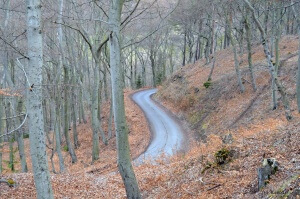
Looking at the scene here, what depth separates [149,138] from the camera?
21.5m

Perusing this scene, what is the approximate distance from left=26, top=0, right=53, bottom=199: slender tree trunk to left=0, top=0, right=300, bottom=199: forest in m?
0.02

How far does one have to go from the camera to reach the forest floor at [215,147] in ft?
21.7

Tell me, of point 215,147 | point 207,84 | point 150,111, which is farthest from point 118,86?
point 150,111

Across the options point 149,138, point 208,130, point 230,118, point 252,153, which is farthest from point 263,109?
point 252,153

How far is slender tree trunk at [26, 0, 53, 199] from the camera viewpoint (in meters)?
5.06

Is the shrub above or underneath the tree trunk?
above

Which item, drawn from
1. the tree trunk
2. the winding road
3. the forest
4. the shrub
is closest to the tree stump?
the forest

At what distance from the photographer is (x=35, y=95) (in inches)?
198

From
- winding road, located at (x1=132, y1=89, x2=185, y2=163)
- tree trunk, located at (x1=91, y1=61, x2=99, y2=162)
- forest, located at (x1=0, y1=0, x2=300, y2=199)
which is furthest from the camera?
winding road, located at (x1=132, y1=89, x2=185, y2=163)

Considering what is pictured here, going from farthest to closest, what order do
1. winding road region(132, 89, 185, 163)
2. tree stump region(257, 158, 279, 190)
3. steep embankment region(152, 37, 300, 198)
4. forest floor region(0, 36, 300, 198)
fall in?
1. winding road region(132, 89, 185, 163)
2. forest floor region(0, 36, 300, 198)
3. steep embankment region(152, 37, 300, 198)
4. tree stump region(257, 158, 279, 190)

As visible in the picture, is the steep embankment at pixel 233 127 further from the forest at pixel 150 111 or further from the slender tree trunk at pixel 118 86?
the slender tree trunk at pixel 118 86

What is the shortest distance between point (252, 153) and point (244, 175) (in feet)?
3.43

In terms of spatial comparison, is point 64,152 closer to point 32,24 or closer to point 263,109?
point 263,109

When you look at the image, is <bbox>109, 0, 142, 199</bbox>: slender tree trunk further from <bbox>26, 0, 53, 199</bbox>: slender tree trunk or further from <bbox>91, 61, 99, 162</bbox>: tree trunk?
<bbox>91, 61, 99, 162</bbox>: tree trunk
